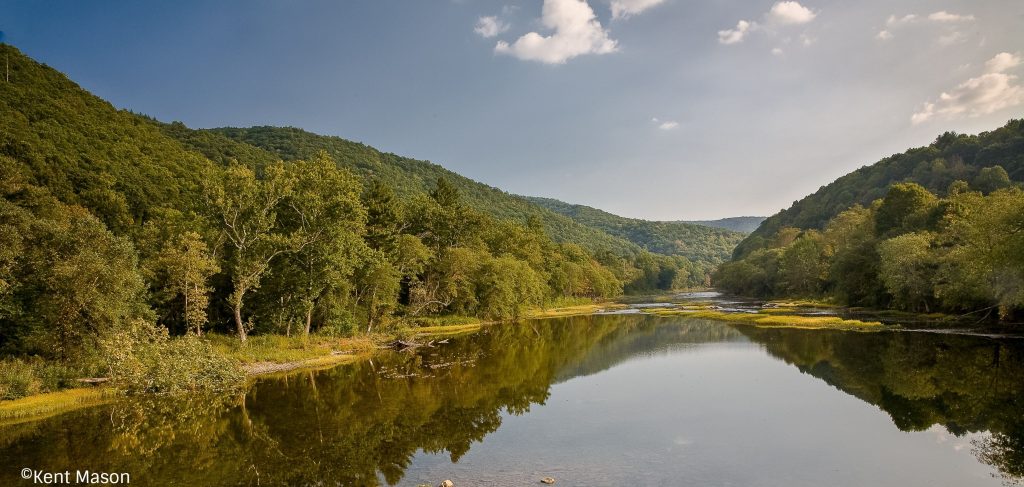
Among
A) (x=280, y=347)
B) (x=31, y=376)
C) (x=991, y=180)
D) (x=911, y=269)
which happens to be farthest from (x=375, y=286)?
(x=991, y=180)

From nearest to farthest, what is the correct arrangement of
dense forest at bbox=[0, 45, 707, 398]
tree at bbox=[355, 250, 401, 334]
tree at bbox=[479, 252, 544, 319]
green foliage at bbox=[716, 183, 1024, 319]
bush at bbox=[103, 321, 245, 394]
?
bush at bbox=[103, 321, 245, 394] < dense forest at bbox=[0, 45, 707, 398] < green foliage at bbox=[716, 183, 1024, 319] < tree at bbox=[355, 250, 401, 334] < tree at bbox=[479, 252, 544, 319]

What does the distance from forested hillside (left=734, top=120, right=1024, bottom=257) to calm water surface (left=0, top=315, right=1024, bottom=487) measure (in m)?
117

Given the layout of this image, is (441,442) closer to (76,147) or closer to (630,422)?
(630,422)

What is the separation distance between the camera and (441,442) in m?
20.5

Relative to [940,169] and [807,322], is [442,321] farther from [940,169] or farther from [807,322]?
[940,169]

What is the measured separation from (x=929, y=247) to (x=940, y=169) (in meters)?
106

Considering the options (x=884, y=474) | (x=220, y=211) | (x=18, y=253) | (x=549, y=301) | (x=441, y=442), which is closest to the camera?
(x=884, y=474)

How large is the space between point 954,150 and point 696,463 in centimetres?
18859

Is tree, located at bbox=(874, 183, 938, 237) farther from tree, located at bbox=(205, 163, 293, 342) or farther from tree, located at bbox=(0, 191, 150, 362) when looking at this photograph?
tree, located at bbox=(0, 191, 150, 362)

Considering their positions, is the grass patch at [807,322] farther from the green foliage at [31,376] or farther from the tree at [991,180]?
the tree at [991,180]

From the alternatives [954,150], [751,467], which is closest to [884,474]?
[751,467]

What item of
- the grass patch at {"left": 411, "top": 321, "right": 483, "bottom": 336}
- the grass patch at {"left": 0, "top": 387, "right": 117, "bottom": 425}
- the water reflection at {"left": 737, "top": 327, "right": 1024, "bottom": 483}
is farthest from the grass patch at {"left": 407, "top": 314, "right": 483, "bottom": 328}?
the water reflection at {"left": 737, "top": 327, "right": 1024, "bottom": 483}

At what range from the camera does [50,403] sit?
83.9 ft

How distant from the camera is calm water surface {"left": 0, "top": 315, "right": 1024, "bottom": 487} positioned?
54.2 feet
